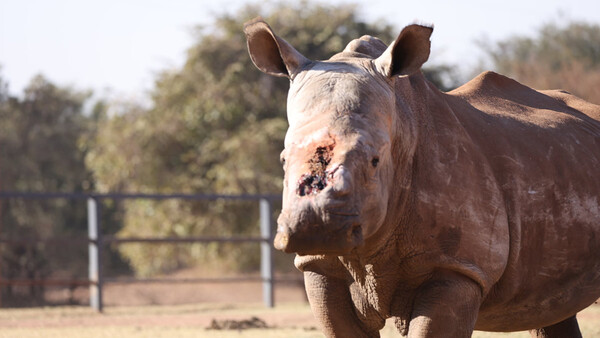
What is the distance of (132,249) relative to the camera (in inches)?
904

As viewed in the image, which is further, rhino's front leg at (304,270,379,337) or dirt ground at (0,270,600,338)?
dirt ground at (0,270,600,338)

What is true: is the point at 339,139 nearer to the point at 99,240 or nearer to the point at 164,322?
the point at 164,322

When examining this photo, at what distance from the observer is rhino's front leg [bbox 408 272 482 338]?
4.47 metres

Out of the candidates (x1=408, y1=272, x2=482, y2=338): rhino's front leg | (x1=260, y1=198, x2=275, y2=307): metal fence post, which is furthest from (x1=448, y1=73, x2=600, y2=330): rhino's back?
(x1=260, y1=198, x2=275, y2=307): metal fence post

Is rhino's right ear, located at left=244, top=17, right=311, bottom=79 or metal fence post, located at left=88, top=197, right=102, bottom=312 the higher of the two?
rhino's right ear, located at left=244, top=17, right=311, bottom=79

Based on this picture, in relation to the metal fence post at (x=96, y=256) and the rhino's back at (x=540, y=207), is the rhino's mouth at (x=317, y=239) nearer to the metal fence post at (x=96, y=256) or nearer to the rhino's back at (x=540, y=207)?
the rhino's back at (x=540, y=207)

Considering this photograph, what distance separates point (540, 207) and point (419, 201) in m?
0.84

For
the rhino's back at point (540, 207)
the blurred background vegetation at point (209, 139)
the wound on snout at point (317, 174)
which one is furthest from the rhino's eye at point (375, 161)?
the blurred background vegetation at point (209, 139)

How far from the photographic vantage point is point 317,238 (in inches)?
150

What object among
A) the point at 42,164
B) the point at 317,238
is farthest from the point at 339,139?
the point at 42,164

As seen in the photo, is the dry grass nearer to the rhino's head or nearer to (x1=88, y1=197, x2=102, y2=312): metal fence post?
(x1=88, y1=197, x2=102, y2=312): metal fence post

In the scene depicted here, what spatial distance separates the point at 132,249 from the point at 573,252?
60.5 feet

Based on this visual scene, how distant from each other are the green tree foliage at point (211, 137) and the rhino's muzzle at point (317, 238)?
681 inches

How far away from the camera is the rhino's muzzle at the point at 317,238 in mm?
3820
